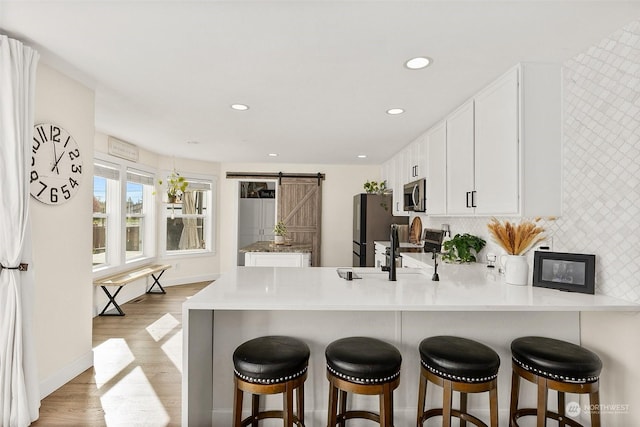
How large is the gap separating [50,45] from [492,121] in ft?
9.33

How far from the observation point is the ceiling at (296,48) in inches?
59.4

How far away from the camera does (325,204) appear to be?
6.28m

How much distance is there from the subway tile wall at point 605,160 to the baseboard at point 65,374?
360cm

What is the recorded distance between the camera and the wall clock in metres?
2.15

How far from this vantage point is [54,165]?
2.29 meters

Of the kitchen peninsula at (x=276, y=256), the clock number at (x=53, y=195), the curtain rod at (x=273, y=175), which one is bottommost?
the kitchen peninsula at (x=276, y=256)

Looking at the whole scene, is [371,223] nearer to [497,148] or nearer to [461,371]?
[497,148]

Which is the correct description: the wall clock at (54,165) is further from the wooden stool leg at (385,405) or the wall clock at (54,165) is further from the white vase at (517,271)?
the white vase at (517,271)

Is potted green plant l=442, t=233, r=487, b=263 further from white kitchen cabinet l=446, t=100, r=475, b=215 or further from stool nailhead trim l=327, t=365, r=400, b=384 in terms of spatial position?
stool nailhead trim l=327, t=365, r=400, b=384

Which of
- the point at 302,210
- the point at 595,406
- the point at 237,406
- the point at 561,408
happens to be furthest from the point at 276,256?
the point at 595,406

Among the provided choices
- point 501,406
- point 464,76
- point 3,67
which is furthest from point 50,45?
point 501,406

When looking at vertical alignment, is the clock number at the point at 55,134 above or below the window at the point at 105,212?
above

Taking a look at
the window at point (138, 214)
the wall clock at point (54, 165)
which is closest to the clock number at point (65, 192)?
the wall clock at point (54, 165)

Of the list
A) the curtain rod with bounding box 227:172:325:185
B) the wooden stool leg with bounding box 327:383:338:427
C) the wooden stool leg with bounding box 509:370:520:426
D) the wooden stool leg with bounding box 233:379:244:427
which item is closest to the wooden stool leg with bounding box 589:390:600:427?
the wooden stool leg with bounding box 509:370:520:426
